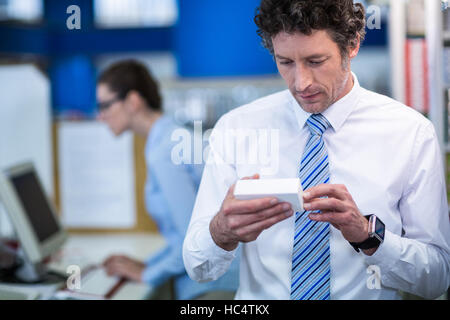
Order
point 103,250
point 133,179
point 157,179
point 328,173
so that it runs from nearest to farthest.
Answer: point 328,173 < point 157,179 < point 103,250 < point 133,179

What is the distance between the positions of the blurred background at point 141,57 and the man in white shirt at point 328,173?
0.10 meters

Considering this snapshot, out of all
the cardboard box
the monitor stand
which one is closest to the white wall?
the monitor stand

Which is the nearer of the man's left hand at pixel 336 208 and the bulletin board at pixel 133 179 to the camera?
the man's left hand at pixel 336 208

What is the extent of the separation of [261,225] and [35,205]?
1.39 metres

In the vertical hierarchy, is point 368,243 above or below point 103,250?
above

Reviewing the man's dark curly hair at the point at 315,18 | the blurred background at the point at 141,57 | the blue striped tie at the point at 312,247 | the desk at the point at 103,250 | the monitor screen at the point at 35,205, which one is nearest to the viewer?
the man's dark curly hair at the point at 315,18

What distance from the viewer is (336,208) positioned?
96cm

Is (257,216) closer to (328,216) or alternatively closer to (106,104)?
(328,216)

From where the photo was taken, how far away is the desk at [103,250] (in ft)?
6.29

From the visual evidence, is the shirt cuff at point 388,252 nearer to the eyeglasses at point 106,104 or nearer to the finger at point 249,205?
the finger at point 249,205

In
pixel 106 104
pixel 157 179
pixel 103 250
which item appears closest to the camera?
pixel 157 179

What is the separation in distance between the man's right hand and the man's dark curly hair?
286mm
